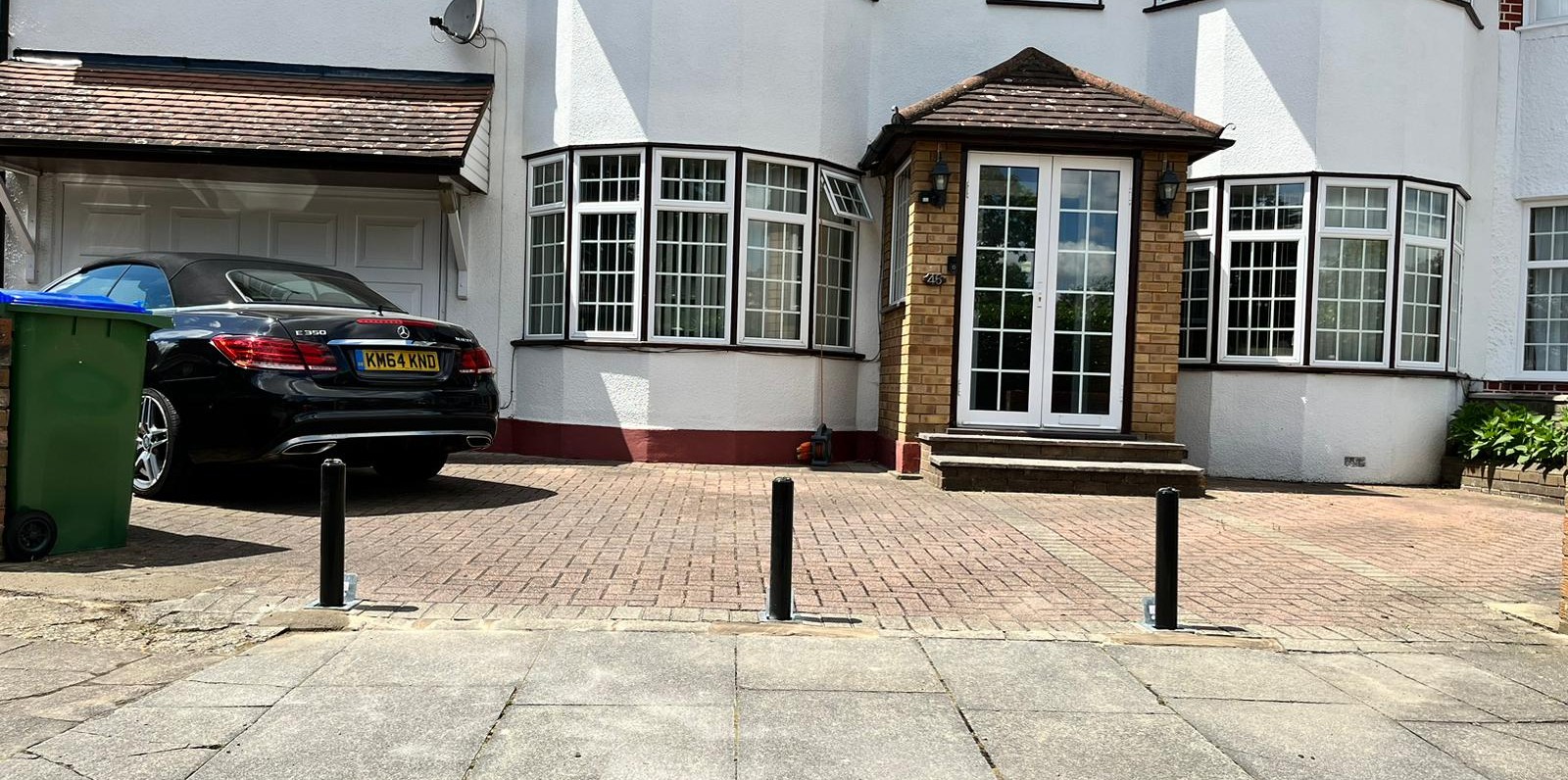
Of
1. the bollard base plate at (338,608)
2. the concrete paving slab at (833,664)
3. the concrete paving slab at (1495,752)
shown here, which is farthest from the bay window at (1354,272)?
the bollard base plate at (338,608)

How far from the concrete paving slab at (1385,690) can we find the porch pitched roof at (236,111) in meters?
8.34

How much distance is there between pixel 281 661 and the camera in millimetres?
3760

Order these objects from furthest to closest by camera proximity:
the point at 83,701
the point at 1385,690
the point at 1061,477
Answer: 1. the point at 1061,477
2. the point at 1385,690
3. the point at 83,701

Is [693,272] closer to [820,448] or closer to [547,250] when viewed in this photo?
[547,250]

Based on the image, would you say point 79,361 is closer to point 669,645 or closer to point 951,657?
point 669,645

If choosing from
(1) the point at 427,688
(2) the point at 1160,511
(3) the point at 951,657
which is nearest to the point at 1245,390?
(2) the point at 1160,511

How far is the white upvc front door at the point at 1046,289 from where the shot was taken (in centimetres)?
980

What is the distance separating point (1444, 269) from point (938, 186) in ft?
19.0

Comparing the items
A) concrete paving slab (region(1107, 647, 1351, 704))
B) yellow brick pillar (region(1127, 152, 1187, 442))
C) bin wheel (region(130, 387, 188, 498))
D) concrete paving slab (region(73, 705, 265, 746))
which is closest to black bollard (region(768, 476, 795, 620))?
concrete paving slab (region(1107, 647, 1351, 704))

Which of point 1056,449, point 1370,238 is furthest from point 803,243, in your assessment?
Answer: point 1370,238

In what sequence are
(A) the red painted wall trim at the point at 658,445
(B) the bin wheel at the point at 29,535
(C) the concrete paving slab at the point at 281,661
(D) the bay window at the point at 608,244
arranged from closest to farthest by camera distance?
1. (C) the concrete paving slab at the point at 281,661
2. (B) the bin wheel at the point at 29,535
3. (A) the red painted wall trim at the point at 658,445
4. (D) the bay window at the point at 608,244

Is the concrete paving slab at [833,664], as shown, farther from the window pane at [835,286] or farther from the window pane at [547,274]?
the window pane at [547,274]

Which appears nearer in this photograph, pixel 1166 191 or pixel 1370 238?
pixel 1166 191

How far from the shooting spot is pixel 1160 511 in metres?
4.55
